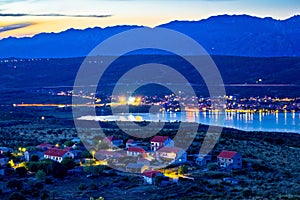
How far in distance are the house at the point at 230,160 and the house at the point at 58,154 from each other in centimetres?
699

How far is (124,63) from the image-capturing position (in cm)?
14062

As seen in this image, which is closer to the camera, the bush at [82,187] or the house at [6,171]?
the bush at [82,187]

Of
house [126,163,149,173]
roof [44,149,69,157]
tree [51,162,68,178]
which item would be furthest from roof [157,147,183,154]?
tree [51,162,68,178]

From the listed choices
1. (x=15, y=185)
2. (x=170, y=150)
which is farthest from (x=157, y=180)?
(x=170, y=150)

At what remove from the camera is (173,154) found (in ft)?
82.9

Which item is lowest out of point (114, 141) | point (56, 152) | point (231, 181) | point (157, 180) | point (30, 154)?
point (231, 181)

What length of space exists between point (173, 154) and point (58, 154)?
5289 mm

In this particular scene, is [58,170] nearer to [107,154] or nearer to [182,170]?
[107,154]

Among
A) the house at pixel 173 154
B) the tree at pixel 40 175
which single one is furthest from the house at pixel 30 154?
the house at pixel 173 154

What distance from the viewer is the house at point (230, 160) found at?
24.1m

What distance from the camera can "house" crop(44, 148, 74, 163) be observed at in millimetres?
25391

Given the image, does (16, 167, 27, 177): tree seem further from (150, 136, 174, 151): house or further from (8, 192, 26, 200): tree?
(150, 136, 174, 151): house

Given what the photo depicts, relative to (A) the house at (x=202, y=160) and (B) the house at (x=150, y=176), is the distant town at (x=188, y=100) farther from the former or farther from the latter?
(B) the house at (x=150, y=176)

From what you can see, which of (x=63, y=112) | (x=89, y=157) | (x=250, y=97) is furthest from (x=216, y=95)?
(x=89, y=157)
